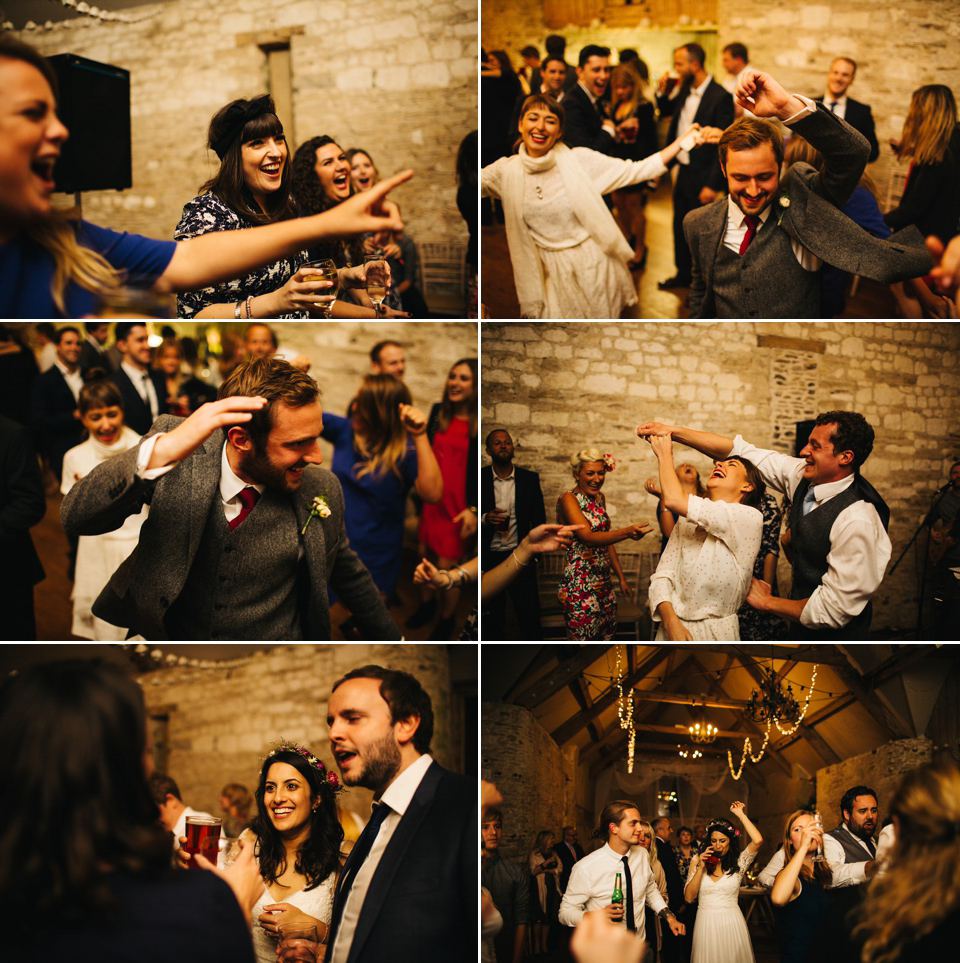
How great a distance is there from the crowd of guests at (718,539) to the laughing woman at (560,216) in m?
0.61

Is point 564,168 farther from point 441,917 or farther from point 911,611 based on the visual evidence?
point 441,917

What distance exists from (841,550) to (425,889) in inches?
77.2

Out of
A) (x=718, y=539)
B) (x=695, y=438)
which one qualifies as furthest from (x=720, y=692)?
(x=695, y=438)

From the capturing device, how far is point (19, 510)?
3.24 m

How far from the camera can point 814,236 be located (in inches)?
→ 120

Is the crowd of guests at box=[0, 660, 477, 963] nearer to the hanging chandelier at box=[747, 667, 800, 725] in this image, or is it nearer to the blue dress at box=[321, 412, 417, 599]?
the blue dress at box=[321, 412, 417, 599]

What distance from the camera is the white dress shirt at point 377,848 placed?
103 inches

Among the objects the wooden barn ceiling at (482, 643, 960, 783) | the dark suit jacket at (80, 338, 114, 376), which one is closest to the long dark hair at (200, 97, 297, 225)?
the dark suit jacket at (80, 338, 114, 376)

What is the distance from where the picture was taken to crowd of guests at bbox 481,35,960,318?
10.5 feet

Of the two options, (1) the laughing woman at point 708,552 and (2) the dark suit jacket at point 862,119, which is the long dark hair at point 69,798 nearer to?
(1) the laughing woman at point 708,552

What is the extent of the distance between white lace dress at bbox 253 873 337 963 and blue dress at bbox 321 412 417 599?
112 centimetres

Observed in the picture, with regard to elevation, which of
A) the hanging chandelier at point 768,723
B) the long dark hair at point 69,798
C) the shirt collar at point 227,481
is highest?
the shirt collar at point 227,481

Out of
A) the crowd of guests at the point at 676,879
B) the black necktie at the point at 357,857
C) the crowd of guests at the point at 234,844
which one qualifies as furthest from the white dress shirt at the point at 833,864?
the black necktie at the point at 357,857

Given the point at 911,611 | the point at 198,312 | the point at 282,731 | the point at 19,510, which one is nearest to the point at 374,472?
the point at 198,312
